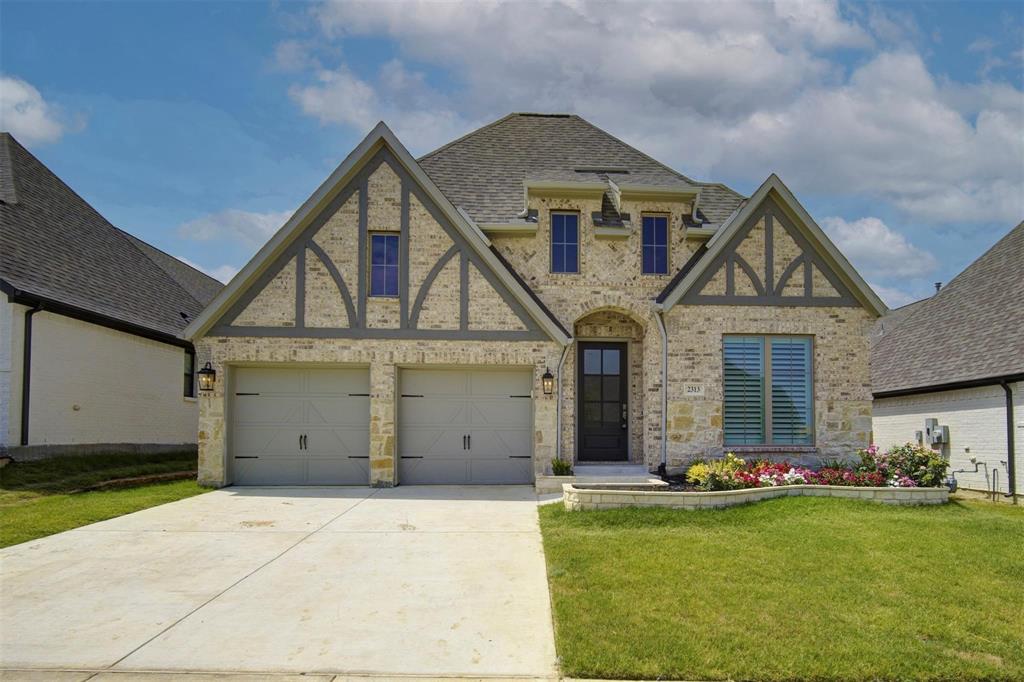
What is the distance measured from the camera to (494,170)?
1777 cm

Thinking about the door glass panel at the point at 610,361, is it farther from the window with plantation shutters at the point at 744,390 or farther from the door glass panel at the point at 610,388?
the window with plantation shutters at the point at 744,390

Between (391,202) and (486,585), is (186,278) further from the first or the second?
(486,585)

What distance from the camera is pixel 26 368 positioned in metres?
14.9

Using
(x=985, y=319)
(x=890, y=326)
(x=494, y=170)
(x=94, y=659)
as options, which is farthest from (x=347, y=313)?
(x=890, y=326)

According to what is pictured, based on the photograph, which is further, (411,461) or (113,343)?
(113,343)

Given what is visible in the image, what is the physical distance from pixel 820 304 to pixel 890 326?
1517 cm

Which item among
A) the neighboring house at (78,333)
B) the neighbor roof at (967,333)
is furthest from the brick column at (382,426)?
the neighbor roof at (967,333)

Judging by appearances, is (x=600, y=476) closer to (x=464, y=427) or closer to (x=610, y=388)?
(x=610, y=388)

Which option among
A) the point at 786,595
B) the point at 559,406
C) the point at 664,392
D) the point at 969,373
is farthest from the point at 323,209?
the point at 969,373

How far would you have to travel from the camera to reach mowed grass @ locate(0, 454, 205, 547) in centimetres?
1027

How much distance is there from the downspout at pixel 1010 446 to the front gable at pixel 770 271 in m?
4.00

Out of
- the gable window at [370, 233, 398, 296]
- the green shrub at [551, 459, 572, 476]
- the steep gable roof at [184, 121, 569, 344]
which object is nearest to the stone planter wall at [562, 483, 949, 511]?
the green shrub at [551, 459, 572, 476]

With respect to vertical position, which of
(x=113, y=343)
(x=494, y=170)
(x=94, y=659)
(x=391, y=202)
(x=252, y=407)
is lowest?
(x=94, y=659)

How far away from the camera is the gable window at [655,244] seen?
1591 centimetres
